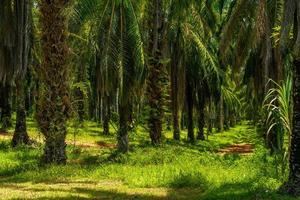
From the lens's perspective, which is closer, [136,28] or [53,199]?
[53,199]

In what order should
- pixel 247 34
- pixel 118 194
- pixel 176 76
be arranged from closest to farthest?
pixel 118 194 < pixel 247 34 < pixel 176 76

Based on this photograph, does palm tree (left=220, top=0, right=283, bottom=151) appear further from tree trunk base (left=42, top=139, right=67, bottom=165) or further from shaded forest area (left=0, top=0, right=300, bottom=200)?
tree trunk base (left=42, top=139, right=67, bottom=165)

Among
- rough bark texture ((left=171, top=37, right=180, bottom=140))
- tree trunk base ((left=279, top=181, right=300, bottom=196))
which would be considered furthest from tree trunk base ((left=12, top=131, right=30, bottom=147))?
tree trunk base ((left=279, top=181, right=300, bottom=196))

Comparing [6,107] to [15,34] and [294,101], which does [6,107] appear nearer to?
[15,34]

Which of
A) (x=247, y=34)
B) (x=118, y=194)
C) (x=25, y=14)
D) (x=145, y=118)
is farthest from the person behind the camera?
(x=145, y=118)

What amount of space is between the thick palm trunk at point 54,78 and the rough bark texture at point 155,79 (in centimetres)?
802

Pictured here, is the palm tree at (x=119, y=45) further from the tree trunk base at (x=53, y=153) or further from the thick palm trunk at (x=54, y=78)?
the tree trunk base at (x=53, y=153)

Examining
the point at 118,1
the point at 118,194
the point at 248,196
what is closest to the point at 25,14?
the point at 118,1

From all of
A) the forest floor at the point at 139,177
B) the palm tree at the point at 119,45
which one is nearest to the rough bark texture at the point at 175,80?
the forest floor at the point at 139,177

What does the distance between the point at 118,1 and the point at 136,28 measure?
119 cm

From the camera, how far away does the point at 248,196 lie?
1170 centimetres

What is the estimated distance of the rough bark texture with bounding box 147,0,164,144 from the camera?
25.7 m

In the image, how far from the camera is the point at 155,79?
2594 cm

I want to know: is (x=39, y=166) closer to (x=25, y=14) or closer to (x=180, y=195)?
(x=25, y=14)
